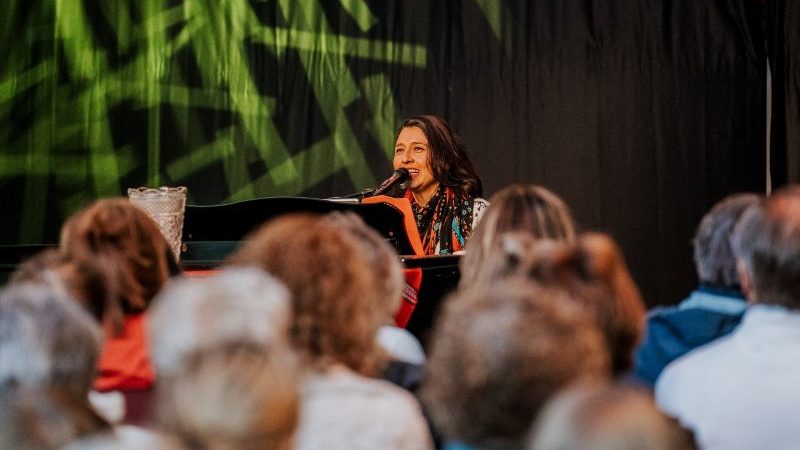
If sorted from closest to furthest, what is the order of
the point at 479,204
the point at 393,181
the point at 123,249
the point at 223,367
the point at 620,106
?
the point at 223,367, the point at 123,249, the point at 393,181, the point at 479,204, the point at 620,106

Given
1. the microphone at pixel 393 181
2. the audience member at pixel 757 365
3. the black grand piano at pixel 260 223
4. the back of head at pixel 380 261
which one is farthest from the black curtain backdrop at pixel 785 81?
the back of head at pixel 380 261

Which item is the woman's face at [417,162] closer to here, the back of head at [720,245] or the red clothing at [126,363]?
the back of head at [720,245]

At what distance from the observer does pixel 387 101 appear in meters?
5.35

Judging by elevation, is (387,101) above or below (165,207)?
above

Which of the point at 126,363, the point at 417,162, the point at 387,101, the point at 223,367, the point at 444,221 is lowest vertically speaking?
the point at 444,221

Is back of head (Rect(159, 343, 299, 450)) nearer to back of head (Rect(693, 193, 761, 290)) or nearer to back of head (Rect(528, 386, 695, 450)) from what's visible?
back of head (Rect(528, 386, 695, 450))

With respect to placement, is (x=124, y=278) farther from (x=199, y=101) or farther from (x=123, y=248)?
(x=199, y=101)

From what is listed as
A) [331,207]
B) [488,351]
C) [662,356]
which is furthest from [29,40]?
[488,351]

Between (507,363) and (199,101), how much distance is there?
4.47m

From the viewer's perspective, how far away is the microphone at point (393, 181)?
368cm

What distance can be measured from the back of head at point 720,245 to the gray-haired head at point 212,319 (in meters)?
1.04

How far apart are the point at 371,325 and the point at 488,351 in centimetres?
40

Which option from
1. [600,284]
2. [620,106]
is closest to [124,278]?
[600,284]

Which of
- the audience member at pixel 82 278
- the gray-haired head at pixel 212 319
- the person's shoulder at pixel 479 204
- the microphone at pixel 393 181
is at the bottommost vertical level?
the person's shoulder at pixel 479 204
